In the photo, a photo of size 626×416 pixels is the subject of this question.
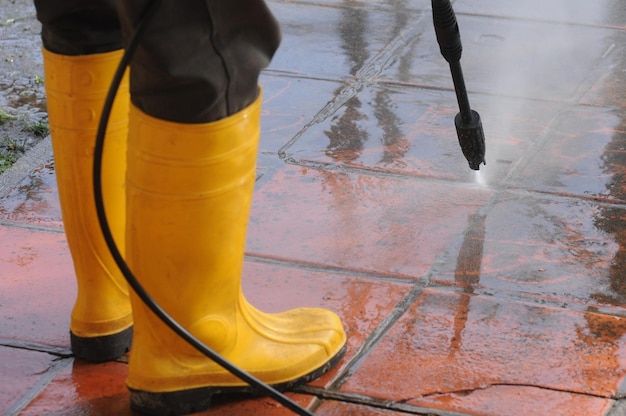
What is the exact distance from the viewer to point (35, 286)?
2076mm

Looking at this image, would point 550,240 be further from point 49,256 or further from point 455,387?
point 49,256

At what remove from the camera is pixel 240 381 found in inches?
64.9

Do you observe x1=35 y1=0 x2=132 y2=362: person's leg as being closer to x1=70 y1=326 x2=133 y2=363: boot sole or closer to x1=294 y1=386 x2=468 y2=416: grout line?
A: x1=70 y1=326 x2=133 y2=363: boot sole

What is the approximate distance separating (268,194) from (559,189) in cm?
76

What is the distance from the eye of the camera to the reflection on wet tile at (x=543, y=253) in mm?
2074

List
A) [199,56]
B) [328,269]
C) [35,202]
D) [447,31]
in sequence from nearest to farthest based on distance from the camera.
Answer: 1. [199,56]
2. [447,31]
3. [328,269]
4. [35,202]

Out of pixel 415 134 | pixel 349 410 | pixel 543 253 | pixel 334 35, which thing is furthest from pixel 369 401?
pixel 334 35

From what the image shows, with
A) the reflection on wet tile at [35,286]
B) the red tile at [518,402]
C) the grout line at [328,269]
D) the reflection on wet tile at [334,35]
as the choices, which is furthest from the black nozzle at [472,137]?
the reflection on wet tile at [334,35]

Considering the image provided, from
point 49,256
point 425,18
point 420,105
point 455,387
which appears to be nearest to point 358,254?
point 455,387

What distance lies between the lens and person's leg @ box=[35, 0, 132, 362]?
1.62 m

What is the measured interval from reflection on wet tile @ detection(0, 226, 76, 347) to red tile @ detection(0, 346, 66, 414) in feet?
0.16

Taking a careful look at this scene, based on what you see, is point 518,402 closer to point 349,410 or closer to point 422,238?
point 349,410

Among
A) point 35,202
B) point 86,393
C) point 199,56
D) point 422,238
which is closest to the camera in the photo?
point 199,56

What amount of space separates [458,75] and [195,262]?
2.83 feet
